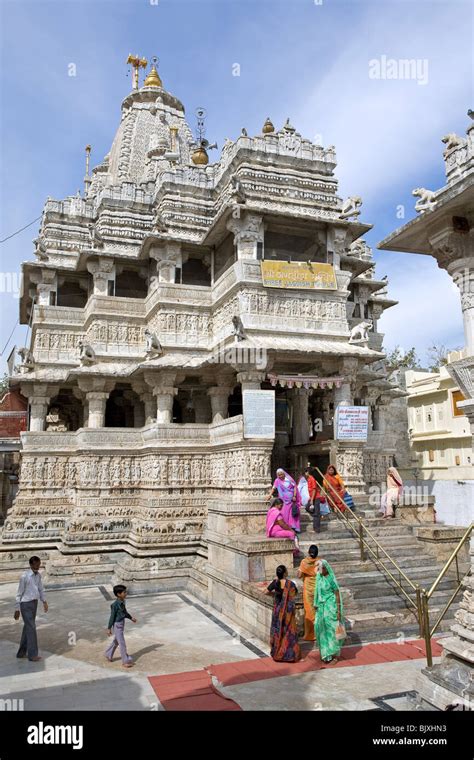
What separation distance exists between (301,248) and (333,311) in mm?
2901

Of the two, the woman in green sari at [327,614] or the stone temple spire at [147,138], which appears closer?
the woman in green sari at [327,614]

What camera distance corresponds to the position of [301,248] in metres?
17.7

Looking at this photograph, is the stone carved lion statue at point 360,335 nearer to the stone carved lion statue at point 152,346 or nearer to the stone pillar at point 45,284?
the stone carved lion statue at point 152,346

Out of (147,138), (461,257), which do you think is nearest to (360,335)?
(461,257)

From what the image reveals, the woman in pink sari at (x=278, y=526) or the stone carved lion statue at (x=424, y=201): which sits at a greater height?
the stone carved lion statue at (x=424, y=201)

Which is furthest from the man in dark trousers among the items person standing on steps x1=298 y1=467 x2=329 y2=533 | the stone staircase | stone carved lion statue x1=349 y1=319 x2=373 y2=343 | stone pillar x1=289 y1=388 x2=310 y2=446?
stone carved lion statue x1=349 y1=319 x2=373 y2=343

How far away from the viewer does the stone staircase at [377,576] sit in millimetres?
9117

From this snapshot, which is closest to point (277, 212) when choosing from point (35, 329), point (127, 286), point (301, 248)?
point (301, 248)

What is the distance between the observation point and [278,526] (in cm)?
1088

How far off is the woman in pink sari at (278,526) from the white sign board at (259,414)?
279 centimetres

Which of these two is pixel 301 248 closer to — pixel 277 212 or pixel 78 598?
pixel 277 212

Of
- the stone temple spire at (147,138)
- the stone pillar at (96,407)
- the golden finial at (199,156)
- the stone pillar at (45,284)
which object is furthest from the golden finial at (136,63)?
the stone pillar at (96,407)

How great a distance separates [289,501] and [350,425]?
11.8 feet

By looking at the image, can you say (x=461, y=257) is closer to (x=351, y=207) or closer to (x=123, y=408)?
(x=351, y=207)
